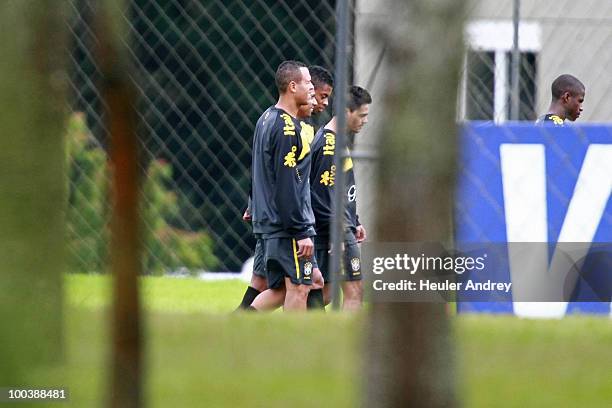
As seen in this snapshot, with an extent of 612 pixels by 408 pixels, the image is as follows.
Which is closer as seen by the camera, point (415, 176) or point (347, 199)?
point (415, 176)

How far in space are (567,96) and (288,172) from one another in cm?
225

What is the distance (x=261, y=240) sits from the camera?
1030 centimetres

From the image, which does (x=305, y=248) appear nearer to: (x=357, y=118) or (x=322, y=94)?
(x=357, y=118)

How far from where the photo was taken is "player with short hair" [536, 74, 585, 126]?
10711mm

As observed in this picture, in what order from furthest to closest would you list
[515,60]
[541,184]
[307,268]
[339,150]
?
1. [307,268]
2. [515,60]
3. [541,184]
4. [339,150]

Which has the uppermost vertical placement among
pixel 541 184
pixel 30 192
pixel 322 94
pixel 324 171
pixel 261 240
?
pixel 322 94

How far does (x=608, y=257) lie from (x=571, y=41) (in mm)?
2989

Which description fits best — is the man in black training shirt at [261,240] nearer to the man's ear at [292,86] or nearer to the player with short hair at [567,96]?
the man's ear at [292,86]

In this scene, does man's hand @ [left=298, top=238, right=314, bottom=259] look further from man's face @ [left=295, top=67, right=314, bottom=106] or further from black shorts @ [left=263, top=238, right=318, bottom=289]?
man's face @ [left=295, top=67, right=314, bottom=106]

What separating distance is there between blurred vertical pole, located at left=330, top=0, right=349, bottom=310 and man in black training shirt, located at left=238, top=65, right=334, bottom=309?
1.21 m

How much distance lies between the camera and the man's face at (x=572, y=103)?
10766 millimetres

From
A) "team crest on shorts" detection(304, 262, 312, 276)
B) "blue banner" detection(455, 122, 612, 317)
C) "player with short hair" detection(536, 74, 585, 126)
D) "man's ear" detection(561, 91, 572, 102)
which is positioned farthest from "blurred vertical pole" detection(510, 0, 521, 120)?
"team crest on shorts" detection(304, 262, 312, 276)

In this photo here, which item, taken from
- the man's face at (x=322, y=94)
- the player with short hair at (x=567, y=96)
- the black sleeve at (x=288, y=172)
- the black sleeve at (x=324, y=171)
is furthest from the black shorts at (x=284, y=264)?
the player with short hair at (x=567, y=96)

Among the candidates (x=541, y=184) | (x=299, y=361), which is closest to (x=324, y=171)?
(x=541, y=184)
